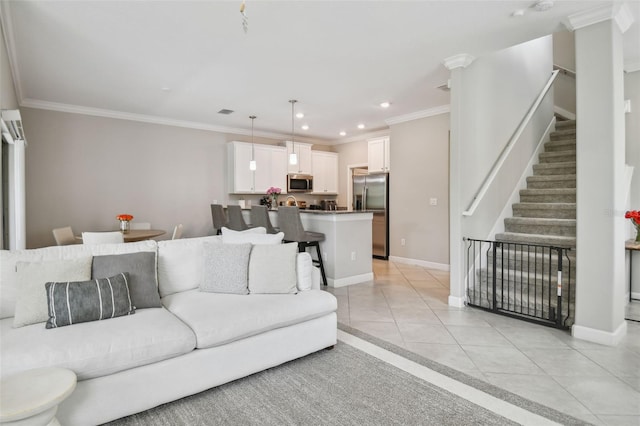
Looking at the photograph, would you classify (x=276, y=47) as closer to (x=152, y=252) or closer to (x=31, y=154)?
(x=152, y=252)

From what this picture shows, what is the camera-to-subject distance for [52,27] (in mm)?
3008

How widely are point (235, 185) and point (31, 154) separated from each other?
10.1 ft

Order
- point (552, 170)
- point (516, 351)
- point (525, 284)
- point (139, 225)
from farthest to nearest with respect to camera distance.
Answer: point (139, 225) → point (552, 170) → point (525, 284) → point (516, 351)

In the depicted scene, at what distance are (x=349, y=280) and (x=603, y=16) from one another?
12.2 ft

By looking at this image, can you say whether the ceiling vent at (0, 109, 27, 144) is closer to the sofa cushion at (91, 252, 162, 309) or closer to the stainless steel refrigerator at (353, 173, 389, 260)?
the sofa cushion at (91, 252, 162, 309)

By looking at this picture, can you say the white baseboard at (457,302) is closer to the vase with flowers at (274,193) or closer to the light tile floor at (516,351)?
the light tile floor at (516,351)

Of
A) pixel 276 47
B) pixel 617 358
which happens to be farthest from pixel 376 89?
pixel 617 358

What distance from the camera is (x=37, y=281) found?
2.11 metres

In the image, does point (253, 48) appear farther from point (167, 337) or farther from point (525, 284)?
point (525, 284)

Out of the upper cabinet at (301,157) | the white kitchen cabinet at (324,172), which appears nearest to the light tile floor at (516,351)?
the upper cabinet at (301,157)

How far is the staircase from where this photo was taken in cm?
347

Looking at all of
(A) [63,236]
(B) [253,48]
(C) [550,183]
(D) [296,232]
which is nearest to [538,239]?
(C) [550,183]

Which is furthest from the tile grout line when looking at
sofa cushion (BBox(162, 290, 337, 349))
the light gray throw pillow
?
the light gray throw pillow

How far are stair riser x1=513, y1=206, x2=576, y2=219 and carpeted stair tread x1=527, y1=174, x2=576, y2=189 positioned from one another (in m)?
0.51
